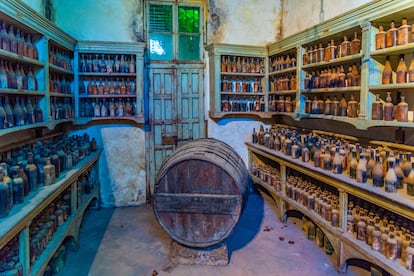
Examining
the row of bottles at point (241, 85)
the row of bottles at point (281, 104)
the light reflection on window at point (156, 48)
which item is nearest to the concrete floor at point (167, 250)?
the row of bottles at point (281, 104)

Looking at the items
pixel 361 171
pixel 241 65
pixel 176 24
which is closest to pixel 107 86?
pixel 176 24

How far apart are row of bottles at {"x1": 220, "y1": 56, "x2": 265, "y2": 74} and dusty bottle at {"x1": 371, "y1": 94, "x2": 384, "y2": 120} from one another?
103 inches

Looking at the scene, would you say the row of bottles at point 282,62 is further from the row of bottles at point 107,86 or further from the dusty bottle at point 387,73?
the row of bottles at point 107,86

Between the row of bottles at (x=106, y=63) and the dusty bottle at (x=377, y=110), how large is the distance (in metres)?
3.37

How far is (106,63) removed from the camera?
5.06 meters

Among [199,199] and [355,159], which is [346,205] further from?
[199,199]

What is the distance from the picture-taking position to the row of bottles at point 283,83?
494cm

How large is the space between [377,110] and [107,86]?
12.0 feet

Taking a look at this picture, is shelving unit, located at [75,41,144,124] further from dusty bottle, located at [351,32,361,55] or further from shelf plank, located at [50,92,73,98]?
dusty bottle, located at [351,32,361,55]

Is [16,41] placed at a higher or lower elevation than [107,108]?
higher

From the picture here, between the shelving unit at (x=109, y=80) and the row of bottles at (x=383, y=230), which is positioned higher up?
the shelving unit at (x=109, y=80)

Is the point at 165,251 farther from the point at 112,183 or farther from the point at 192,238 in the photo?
the point at 112,183

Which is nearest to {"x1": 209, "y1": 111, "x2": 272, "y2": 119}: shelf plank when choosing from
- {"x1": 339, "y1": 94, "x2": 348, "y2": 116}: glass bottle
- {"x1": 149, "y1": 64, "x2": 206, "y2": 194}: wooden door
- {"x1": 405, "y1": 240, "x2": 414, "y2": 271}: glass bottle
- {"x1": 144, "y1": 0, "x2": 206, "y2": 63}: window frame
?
{"x1": 149, "y1": 64, "x2": 206, "y2": 194}: wooden door

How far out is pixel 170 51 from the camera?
5508mm
